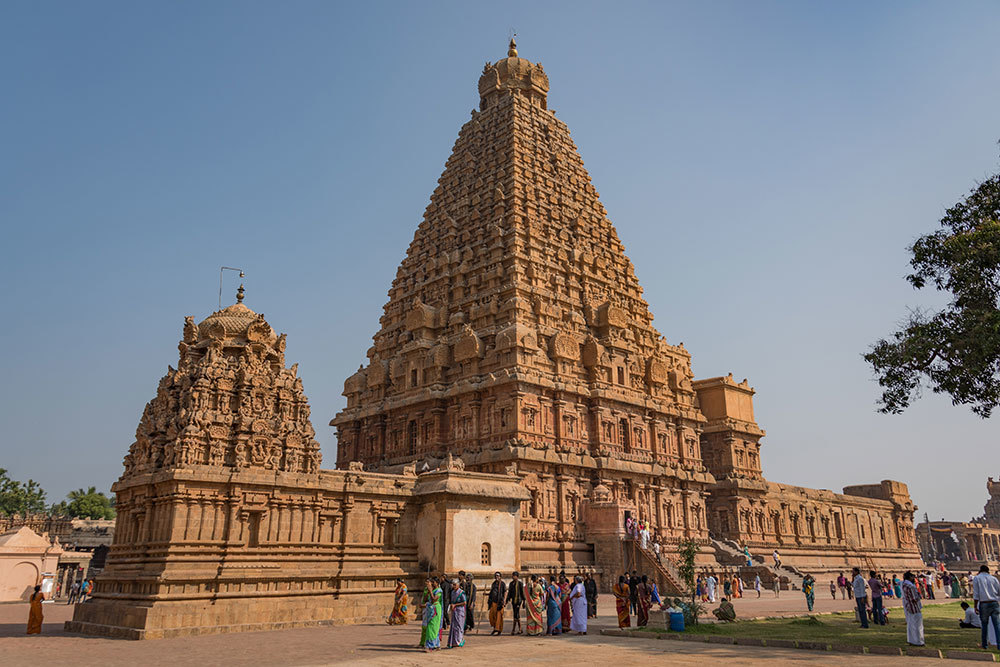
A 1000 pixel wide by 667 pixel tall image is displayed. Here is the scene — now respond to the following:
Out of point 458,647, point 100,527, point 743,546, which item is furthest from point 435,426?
point 100,527

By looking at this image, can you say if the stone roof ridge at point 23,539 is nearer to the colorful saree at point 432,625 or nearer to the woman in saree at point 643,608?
the colorful saree at point 432,625

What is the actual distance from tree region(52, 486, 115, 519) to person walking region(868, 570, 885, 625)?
93654 mm

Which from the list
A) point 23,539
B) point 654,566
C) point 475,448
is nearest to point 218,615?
point 654,566

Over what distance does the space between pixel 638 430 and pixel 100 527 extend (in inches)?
1916

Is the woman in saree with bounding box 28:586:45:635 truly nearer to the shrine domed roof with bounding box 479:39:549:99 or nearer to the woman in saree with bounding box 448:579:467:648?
the woman in saree with bounding box 448:579:467:648

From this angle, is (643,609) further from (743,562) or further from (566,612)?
(743,562)

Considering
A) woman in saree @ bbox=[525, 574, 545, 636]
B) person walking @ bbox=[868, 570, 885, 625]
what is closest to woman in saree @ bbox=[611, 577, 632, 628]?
woman in saree @ bbox=[525, 574, 545, 636]

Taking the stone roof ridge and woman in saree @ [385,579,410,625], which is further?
the stone roof ridge

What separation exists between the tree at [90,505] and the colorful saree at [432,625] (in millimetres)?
90296

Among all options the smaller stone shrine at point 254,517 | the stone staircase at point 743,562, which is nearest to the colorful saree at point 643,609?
the smaller stone shrine at point 254,517

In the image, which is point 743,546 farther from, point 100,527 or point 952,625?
point 100,527

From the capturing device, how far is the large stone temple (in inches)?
924

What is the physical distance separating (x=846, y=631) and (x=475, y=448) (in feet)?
78.9

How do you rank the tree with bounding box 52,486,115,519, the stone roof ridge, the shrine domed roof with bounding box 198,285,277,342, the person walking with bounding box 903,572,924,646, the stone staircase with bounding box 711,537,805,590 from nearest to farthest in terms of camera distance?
the person walking with bounding box 903,572,924,646 → the shrine domed roof with bounding box 198,285,277,342 → the stone roof ridge → the stone staircase with bounding box 711,537,805,590 → the tree with bounding box 52,486,115,519
